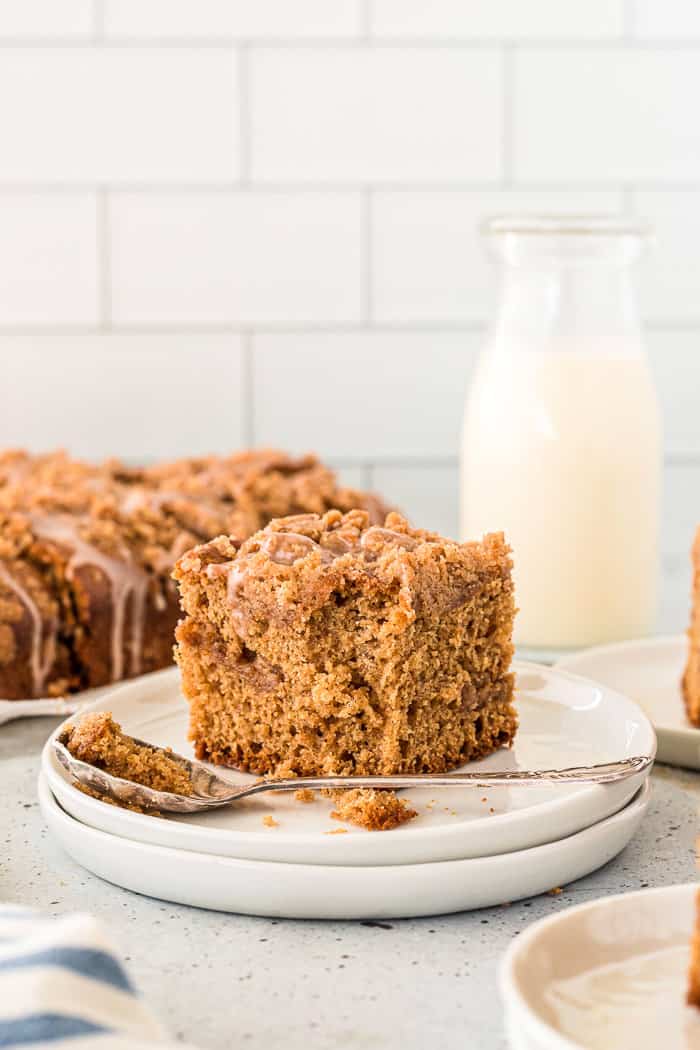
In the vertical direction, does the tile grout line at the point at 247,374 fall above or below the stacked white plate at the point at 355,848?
above

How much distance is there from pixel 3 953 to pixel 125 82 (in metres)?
2.06

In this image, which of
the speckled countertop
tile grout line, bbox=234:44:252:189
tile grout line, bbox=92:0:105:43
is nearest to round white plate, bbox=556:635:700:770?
the speckled countertop

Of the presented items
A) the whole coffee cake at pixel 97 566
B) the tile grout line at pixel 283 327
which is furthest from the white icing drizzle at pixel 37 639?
the tile grout line at pixel 283 327

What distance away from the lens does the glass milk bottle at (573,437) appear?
71.8 inches

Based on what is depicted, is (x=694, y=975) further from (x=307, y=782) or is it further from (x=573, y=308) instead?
(x=573, y=308)

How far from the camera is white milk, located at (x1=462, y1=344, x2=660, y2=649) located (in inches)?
72.4

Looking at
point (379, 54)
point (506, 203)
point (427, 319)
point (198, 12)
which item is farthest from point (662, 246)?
point (198, 12)

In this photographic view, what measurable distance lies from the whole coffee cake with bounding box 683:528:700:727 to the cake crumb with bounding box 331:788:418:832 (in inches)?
17.1

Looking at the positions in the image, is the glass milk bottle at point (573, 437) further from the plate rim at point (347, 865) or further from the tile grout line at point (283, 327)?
the plate rim at point (347, 865)

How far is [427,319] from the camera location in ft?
8.48

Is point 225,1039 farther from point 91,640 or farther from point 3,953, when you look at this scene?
point 91,640

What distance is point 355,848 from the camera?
0.96 metres

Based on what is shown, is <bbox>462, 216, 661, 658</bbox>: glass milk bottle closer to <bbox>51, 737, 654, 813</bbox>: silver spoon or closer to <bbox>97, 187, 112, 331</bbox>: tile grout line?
<bbox>51, 737, 654, 813</bbox>: silver spoon

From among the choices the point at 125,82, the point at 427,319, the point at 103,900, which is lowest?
the point at 103,900
